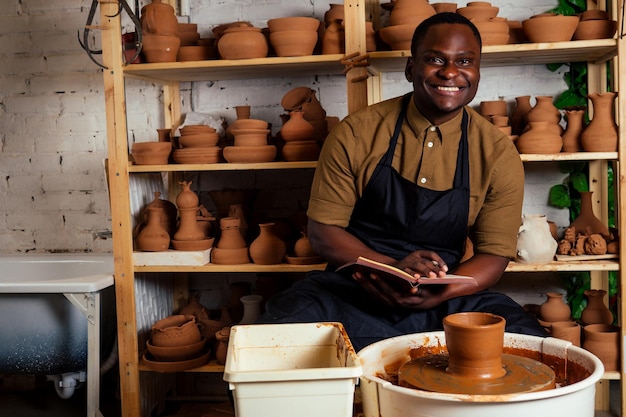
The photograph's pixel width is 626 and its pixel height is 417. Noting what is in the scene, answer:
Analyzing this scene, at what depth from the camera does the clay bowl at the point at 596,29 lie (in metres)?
3.14

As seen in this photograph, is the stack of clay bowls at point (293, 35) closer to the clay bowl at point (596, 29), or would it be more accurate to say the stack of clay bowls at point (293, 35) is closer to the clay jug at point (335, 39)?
the clay jug at point (335, 39)

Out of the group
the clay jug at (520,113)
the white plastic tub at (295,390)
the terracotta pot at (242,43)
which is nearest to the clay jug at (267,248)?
the terracotta pot at (242,43)

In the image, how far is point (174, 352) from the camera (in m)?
3.41

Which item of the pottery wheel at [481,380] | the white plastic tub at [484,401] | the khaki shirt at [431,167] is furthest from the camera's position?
the khaki shirt at [431,167]

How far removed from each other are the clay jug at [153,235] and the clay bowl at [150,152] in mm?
232

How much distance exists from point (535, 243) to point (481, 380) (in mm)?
1738

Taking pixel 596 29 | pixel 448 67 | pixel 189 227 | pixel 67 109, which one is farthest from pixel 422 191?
pixel 67 109

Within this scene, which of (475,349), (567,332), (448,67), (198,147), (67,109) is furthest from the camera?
(67,109)

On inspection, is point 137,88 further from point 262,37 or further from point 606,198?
point 606,198

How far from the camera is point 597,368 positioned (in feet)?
5.26

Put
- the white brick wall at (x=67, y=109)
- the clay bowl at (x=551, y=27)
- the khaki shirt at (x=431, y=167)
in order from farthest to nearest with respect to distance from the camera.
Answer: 1. the white brick wall at (x=67, y=109)
2. the clay bowl at (x=551, y=27)
3. the khaki shirt at (x=431, y=167)

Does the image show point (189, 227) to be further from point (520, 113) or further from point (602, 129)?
point (602, 129)

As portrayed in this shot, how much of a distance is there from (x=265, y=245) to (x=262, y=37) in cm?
97

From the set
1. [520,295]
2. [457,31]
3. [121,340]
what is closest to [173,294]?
[121,340]
